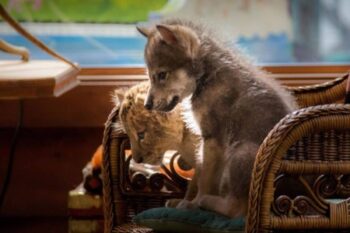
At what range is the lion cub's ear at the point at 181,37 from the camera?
1697 millimetres

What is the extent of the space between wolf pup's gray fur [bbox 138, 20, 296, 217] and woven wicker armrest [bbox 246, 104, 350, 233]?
159 millimetres

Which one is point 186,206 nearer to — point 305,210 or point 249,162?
point 249,162

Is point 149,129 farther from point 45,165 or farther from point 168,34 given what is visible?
point 45,165

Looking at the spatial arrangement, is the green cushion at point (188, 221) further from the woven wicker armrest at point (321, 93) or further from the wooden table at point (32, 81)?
the woven wicker armrest at point (321, 93)

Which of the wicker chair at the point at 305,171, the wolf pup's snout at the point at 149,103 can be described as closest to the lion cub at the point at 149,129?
the wolf pup's snout at the point at 149,103

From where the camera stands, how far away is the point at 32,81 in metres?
1.66

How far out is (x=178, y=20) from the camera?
1796 mm

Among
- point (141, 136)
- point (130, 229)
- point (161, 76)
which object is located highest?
point (161, 76)

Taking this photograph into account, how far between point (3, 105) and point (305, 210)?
163 cm

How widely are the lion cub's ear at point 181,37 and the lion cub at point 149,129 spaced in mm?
187

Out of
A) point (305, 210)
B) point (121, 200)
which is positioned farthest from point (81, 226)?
point (305, 210)

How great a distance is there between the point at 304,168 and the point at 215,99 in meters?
0.30

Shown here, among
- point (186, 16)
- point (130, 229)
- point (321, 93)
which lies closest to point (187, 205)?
point (130, 229)

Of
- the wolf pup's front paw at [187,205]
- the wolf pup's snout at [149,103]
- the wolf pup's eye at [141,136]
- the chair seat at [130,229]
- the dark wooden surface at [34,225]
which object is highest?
the wolf pup's snout at [149,103]
